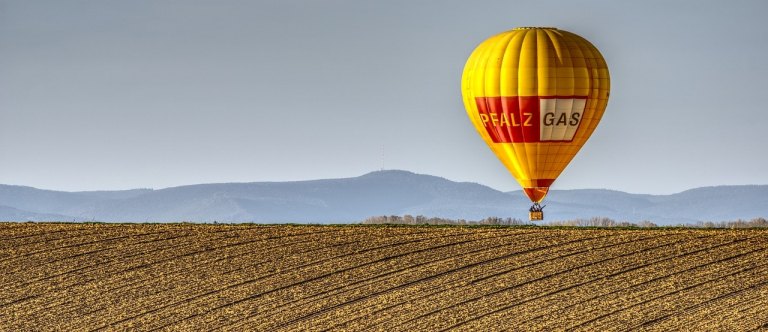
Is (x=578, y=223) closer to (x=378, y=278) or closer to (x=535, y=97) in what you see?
(x=535, y=97)

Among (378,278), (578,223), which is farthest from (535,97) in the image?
(378,278)

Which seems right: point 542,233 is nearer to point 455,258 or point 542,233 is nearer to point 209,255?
point 455,258

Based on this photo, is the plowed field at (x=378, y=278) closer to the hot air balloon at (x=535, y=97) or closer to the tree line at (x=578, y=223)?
the tree line at (x=578, y=223)

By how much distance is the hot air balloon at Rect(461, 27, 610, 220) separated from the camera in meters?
49.8

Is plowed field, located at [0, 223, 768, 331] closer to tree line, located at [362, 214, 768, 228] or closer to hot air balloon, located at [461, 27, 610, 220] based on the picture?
tree line, located at [362, 214, 768, 228]

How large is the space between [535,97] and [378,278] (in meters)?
12.0

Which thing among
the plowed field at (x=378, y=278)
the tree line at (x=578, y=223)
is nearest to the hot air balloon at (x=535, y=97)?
the tree line at (x=578, y=223)

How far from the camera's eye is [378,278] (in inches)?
1588

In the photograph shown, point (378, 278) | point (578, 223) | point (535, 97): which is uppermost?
point (535, 97)

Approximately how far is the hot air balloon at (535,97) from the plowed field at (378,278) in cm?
522

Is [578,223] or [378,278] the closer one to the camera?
[378,278]

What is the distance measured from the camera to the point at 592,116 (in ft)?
167

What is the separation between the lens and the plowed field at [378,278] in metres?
36.4

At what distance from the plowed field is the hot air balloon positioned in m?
5.22
